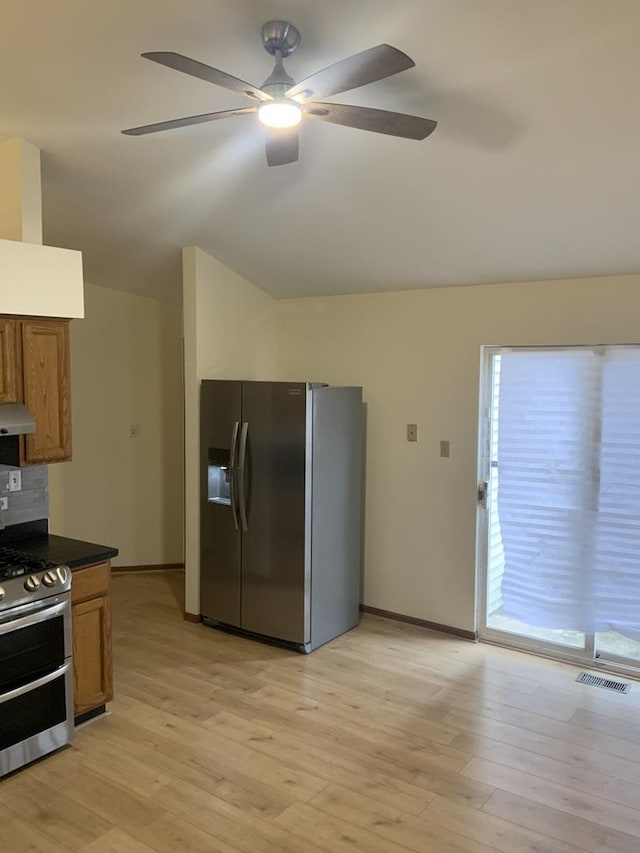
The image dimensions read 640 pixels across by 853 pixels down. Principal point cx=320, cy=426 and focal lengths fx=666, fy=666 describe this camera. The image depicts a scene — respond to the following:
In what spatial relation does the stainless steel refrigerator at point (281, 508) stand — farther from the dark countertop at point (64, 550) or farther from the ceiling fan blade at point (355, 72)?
the ceiling fan blade at point (355, 72)

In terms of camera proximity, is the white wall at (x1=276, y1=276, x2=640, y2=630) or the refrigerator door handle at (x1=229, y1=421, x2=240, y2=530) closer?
the white wall at (x1=276, y1=276, x2=640, y2=630)

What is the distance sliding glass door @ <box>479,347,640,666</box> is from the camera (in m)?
3.83

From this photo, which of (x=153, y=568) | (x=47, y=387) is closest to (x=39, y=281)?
(x=47, y=387)

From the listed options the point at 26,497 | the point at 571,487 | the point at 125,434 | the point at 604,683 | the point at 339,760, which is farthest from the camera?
the point at 125,434

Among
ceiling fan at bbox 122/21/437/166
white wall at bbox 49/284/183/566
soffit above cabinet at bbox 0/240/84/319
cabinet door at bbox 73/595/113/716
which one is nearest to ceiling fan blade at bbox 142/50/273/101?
ceiling fan at bbox 122/21/437/166

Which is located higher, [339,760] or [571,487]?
[571,487]

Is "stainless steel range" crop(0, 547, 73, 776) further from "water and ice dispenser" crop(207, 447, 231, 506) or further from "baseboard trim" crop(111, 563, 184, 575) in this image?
"baseboard trim" crop(111, 563, 184, 575)

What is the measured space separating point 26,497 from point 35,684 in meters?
1.03

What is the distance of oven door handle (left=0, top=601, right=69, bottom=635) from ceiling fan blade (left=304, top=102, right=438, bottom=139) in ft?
7.60

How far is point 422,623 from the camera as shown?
4.61 meters

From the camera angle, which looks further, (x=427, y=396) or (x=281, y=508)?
(x=427, y=396)

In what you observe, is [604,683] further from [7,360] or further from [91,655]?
[7,360]

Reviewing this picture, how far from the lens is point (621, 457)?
12.5 ft

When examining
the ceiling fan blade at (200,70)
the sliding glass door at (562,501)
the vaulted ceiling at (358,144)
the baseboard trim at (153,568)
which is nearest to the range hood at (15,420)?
the vaulted ceiling at (358,144)
